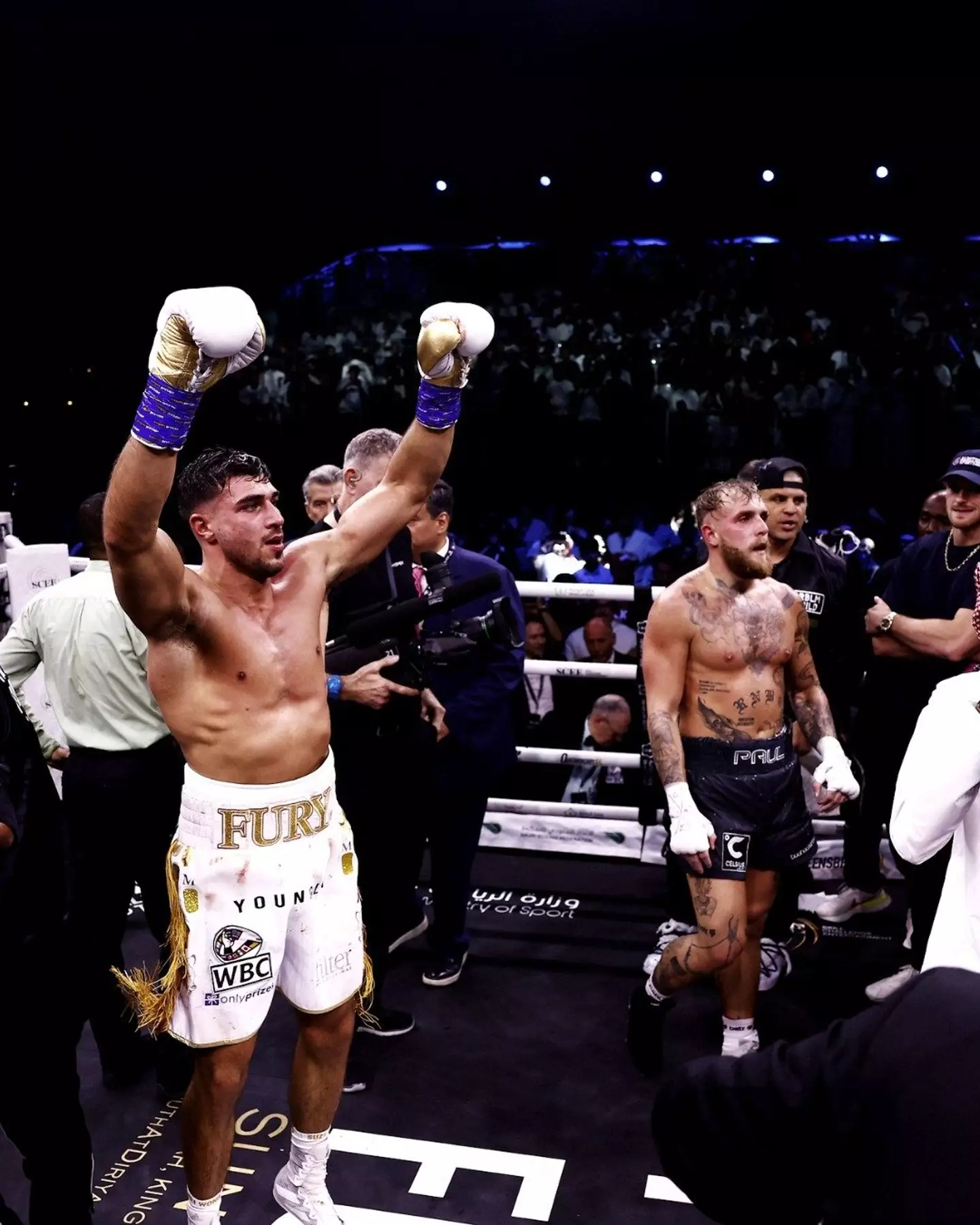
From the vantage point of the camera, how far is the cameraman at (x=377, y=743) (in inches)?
117

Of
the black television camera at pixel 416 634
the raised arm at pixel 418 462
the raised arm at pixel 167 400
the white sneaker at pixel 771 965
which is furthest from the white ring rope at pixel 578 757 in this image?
the raised arm at pixel 167 400

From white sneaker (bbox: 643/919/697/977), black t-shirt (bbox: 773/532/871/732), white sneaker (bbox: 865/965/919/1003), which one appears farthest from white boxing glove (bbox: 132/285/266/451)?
white sneaker (bbox: 865/965/919/1003)

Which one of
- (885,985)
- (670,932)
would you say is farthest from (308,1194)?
(885,985)

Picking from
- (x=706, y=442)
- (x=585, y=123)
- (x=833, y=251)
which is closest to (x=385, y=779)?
(x=706, y=442)

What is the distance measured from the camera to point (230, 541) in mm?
2275

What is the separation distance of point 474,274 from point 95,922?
9.23 m

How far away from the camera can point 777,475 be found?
140 inches

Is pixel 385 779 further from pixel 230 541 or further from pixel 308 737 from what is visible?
pixel 230 541

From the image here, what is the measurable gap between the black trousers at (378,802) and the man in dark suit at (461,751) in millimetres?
379

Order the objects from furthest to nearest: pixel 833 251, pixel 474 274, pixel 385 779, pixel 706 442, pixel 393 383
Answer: pixel 474 274 → pixel 833 251 → pixel 393 383 → pixel 706 442 → pixel 385 779

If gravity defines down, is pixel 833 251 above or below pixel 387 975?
above

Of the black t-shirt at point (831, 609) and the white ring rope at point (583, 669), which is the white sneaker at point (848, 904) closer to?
the black t-shirt at point (831, 609)

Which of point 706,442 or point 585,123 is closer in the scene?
point 706,442

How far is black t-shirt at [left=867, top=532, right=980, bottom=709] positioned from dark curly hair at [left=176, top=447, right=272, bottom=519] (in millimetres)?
2156
